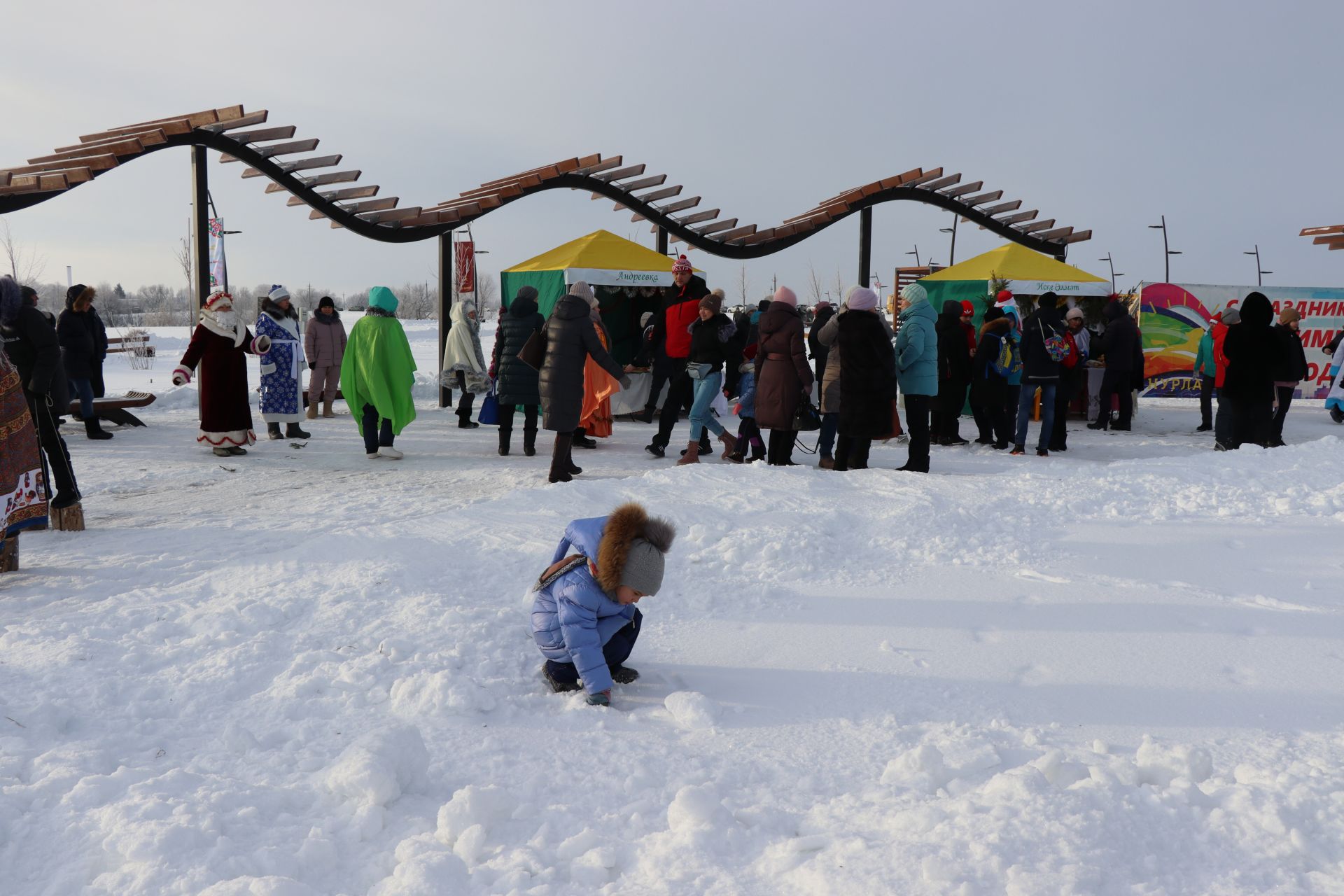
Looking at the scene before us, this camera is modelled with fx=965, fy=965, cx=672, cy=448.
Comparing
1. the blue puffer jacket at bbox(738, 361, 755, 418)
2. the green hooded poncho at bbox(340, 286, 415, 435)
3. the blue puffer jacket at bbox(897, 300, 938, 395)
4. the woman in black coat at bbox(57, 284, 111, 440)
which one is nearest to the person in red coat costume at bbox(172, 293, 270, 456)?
the green hooded poncho at bbox(340, 286, 415, 435)

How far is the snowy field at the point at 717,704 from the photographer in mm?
2523

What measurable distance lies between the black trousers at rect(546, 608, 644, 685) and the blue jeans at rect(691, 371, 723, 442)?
5.28 meters

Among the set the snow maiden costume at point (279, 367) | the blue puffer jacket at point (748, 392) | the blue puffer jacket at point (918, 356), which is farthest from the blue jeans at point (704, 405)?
the snow maiden costume at point (279, 367)

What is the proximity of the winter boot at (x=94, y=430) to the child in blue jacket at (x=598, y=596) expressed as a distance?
904cm

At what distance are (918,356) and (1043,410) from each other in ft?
8.68

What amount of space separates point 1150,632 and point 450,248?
11394 millimetres

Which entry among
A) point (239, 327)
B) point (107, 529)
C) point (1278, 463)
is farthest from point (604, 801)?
point (239, 327)

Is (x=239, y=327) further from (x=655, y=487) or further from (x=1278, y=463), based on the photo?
(x=1278, y=463)

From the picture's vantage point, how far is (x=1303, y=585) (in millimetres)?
4832

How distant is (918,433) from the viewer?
8.26 meters

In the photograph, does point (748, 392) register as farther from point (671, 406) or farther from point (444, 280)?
point (444, 280)

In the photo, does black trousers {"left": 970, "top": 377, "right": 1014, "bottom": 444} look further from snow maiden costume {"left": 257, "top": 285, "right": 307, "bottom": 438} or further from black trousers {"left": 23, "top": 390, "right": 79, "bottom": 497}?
black trousers {"left": 23, "top": 390, "right": 79, "bottom": 497}

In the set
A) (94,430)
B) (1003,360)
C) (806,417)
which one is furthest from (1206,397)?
(94,430)

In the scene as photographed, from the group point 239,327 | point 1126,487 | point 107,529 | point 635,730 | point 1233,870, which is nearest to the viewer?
point 1233,870
